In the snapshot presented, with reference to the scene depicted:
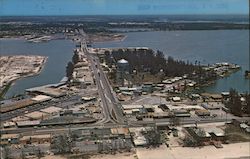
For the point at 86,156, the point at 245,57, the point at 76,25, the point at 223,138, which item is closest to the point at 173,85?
the point at 76,25

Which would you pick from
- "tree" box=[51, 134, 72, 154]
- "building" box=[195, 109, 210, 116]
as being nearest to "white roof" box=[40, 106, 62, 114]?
"tree" box=[51, 134, 72, 154]

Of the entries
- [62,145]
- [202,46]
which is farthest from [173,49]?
[62,145]

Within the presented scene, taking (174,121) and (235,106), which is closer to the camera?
(174,121)

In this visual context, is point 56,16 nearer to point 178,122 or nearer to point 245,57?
point 178,122

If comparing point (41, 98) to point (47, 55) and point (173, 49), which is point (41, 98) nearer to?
point (47, 55)

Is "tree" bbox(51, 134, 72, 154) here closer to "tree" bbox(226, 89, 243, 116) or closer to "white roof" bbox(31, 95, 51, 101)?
"white roof" bbox(31, 95, 51, 101)
